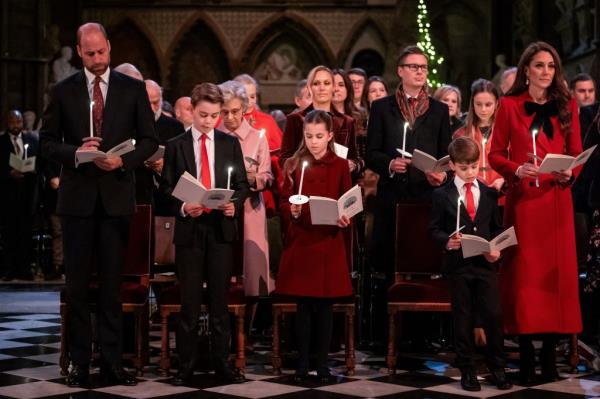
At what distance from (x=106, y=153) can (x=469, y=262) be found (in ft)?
6.39

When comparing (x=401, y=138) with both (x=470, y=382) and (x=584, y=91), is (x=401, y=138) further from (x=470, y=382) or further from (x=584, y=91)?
(x=584, y=91)

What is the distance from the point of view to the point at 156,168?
21.3ft

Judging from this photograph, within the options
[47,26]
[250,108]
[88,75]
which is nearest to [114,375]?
[88,75]

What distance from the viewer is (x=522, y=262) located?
541cm

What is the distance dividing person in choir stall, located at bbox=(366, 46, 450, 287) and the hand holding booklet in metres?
0.42

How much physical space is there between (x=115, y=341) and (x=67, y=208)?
2.42 ft

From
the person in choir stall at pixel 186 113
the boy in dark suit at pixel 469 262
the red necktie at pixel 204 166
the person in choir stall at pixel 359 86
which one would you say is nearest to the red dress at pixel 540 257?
the boy in dark suit at pixel 469 262

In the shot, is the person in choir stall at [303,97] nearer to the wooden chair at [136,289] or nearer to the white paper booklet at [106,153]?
the wooden chair at [136,289]

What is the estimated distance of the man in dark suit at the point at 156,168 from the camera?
6504 millimetres

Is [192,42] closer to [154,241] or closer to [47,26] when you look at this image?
[47,26]

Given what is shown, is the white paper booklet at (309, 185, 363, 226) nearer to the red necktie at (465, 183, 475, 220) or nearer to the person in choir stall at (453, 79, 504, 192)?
the red necktie at (465, 183, 475, 220)

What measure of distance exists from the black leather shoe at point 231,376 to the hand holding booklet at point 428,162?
152 cm

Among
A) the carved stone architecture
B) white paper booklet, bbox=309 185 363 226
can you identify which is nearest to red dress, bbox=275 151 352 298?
white paper booklet, bbox=309 185 363 226

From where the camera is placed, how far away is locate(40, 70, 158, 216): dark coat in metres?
5.23
